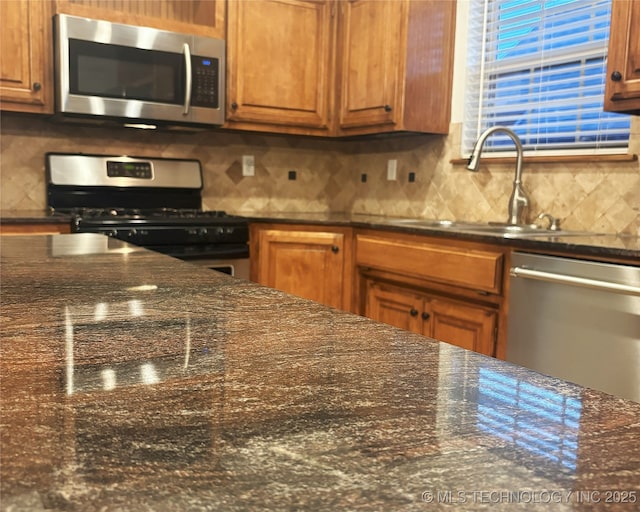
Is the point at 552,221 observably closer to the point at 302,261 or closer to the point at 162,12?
the point at 302,261

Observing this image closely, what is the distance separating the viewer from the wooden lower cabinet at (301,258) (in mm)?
3254

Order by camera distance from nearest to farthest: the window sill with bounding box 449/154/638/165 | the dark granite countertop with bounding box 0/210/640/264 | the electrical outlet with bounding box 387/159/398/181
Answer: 1. the dark granite countertop with bounding box 0/210/640/264
2. the window sill with bounding box 449/154/638/165
3. the electrical outlet with bounding box 387/159/398/181

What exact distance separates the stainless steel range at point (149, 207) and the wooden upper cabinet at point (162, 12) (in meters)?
0.72

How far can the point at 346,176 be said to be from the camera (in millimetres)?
4199

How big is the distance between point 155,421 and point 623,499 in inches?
11.9

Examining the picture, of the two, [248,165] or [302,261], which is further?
[248,165]

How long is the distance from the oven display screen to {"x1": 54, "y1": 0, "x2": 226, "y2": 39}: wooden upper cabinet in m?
0.74

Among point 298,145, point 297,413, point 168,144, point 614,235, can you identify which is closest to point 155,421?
point 297,413

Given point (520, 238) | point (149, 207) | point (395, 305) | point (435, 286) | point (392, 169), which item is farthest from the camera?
point (392, 169)

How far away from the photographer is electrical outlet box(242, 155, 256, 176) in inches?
152

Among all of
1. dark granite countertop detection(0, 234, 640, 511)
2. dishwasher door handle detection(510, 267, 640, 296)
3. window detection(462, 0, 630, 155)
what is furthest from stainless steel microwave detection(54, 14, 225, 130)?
dark granite countertop detection(0, 234, 640, 511)

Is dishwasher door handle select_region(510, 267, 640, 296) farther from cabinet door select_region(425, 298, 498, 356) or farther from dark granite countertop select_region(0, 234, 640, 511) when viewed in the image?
dark granite countertop select_region(0, 234, 640, 511)

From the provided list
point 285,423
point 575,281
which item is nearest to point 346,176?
point 575,281

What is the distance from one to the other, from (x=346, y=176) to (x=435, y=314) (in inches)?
68.5
